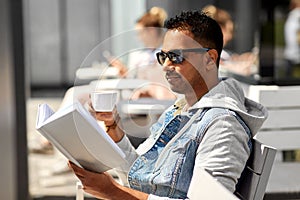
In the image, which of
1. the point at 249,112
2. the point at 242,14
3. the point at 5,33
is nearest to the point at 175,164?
the point at 249,112

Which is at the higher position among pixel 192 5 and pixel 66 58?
pixel 192 5

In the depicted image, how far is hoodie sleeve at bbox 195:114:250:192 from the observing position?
1.82m

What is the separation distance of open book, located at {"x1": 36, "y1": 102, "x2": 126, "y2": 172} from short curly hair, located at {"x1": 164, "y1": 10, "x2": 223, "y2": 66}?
0.35m

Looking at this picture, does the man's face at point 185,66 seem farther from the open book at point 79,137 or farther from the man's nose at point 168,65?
the open book at point 79,137

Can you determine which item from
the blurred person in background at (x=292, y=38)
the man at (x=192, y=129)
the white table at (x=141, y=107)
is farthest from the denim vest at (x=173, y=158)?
the blurred person in background at (x=292, y=38)

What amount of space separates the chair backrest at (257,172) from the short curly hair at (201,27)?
281 millimetres

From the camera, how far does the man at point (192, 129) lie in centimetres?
185

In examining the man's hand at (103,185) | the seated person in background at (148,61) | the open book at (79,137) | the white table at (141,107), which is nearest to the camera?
the open book at (79,137)

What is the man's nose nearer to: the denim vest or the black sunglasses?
the black sunglasses

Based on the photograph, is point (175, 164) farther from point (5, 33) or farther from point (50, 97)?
point (50, 97)

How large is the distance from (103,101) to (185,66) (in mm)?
259

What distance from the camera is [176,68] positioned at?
1.95 meters

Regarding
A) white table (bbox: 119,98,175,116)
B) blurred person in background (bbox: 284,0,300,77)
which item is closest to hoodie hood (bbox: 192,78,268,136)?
white table (bbox: 119,98,175,116)

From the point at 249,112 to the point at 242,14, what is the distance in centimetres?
866
